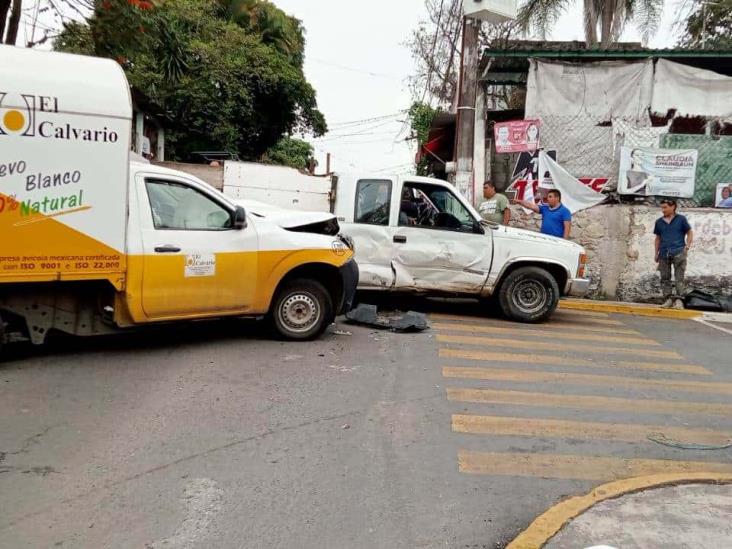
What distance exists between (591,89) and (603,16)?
8444 mm

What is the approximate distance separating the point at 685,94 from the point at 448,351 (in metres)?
9.07

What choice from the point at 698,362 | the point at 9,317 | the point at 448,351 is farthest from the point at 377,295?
the point at 9,317

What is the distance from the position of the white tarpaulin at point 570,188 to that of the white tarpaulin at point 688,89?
209cm

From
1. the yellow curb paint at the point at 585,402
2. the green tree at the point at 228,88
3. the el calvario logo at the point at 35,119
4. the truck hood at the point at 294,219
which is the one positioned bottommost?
the yellow curb paint at the point at 585,402

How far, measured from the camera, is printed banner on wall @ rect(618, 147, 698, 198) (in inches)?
501

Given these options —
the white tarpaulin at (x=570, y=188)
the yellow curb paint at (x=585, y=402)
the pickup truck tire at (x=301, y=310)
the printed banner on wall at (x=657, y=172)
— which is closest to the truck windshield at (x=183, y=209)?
the pickup truck tire at (x=301, y=310)

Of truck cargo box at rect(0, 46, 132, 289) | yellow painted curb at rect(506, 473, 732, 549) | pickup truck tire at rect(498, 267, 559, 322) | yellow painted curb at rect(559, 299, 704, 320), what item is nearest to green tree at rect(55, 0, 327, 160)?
yellow painted curb at rect(559, 299, 704, 320)

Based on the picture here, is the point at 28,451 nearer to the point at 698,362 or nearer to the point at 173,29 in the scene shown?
the point at 698,362

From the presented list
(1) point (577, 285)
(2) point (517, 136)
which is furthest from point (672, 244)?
(2) point (517, 136)

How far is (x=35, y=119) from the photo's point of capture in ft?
18.6

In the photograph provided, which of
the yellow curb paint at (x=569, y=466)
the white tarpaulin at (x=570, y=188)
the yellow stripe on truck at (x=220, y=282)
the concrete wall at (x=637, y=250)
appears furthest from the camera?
the white tarpaulin at (x=570, y=188)

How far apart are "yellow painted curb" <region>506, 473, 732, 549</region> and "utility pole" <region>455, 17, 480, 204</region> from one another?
893cm

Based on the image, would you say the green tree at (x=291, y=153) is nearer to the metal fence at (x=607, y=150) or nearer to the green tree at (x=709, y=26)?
the green tree at (x=709, y=26)

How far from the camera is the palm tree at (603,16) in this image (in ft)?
65.2
